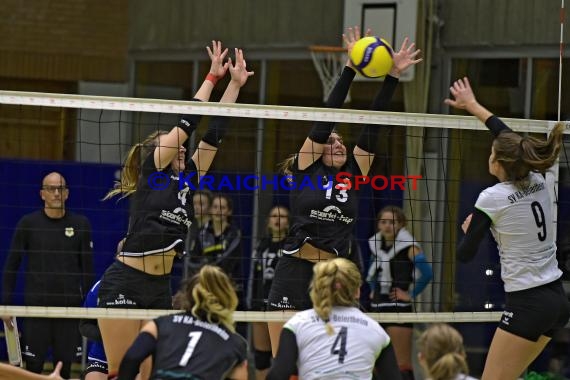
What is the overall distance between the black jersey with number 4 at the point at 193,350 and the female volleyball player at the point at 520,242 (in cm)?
174

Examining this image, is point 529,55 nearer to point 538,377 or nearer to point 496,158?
point 538,377

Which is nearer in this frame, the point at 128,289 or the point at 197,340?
the point at 197,340

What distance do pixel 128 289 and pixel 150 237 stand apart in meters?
0.37

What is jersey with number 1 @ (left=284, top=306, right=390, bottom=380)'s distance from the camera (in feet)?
18.1

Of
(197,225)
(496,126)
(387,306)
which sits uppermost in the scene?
(496,126)

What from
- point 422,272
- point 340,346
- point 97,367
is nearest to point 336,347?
point 340,346

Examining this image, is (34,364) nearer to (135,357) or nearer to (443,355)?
(135,357)

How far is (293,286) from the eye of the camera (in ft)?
24.4

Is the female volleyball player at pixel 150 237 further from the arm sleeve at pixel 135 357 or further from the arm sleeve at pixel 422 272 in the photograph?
the arm sleeve at pixel 422 272

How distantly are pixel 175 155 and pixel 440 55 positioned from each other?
5.60 m

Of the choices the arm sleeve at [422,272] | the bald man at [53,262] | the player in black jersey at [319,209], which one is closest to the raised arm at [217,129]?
the player in black jersey at [319,209]

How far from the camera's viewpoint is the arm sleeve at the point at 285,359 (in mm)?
5484

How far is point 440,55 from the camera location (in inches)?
473

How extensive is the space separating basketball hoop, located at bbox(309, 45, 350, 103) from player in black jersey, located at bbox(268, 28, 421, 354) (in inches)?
187
